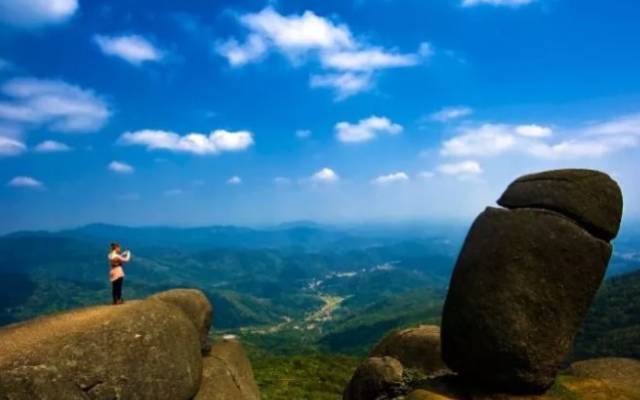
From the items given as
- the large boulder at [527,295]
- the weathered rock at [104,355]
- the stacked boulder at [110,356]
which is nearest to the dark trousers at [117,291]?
the stacked boulder at [110,356]

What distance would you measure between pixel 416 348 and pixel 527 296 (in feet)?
34.0

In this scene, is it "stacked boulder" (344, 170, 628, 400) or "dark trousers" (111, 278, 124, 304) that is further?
"dark trousers" (111, 278, 124, 304)

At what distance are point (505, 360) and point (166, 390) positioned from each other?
18.0 metres

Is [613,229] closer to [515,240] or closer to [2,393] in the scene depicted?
[515,240]

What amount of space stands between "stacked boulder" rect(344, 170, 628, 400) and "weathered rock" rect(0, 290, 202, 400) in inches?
558

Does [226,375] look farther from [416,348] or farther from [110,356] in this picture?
[416,348]

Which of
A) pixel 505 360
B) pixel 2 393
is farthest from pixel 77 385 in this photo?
pixel 505 360

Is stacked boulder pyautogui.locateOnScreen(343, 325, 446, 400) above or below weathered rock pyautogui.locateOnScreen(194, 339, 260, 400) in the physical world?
above

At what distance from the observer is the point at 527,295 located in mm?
21531

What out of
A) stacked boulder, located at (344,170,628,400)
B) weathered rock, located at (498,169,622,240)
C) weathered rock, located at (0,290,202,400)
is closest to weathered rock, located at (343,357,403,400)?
stacked boulder, located at (344,170,628,400)

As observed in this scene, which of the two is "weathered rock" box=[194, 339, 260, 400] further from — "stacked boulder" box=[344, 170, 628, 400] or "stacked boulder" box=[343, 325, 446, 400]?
"stacked boulder" box=[344, 170, 628, 400]

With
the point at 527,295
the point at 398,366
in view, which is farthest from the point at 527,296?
the point at 398,366

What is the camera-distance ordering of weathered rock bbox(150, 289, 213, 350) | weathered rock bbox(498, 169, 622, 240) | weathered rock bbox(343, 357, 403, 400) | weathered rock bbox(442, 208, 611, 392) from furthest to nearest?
weathered rock bbox(150, 289, 213, 350) → weathered rock bbox(343, 357, 403, 400) → weathered rock bbox(498, 169, 622, 240) → weathered rock bbox(442, 208, 611, 392)

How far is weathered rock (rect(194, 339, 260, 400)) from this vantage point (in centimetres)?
3173
